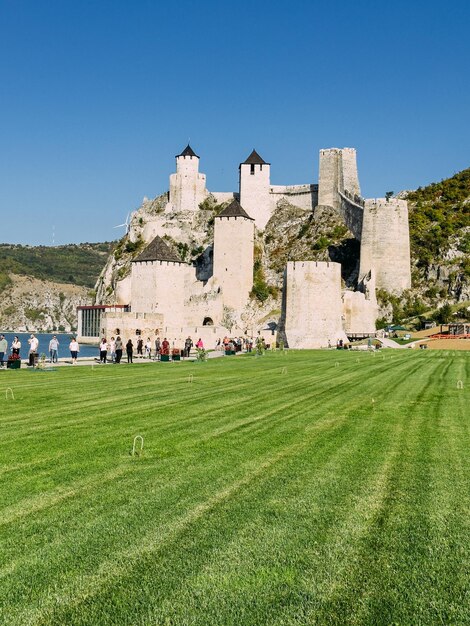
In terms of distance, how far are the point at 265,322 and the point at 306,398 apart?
59.9 metres

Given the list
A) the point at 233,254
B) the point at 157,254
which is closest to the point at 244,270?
the point at 233,254

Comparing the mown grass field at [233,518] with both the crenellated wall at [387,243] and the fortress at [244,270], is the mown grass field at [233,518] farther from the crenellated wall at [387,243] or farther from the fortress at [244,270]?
the crenellated wall at [387,243]

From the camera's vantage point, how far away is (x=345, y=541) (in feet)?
19.3

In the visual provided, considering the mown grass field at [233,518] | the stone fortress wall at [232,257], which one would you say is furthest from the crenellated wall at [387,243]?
the mown grass field at [233,518]

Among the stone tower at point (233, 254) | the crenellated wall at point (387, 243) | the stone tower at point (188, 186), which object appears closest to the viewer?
the crenellated wall at point (387, 243)

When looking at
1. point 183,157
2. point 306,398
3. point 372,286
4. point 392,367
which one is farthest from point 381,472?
point 183,157

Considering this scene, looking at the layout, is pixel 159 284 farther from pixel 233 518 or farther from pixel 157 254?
pixel 233 518

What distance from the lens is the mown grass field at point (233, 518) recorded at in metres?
4.75

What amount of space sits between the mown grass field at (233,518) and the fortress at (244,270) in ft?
132

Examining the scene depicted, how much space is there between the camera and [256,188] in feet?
303

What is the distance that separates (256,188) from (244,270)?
18.3 meters

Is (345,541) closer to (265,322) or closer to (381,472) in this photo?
(381,472)

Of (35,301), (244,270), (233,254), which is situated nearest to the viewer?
(233,254)

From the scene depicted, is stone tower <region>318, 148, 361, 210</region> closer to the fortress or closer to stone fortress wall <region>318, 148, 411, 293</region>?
the fortress
